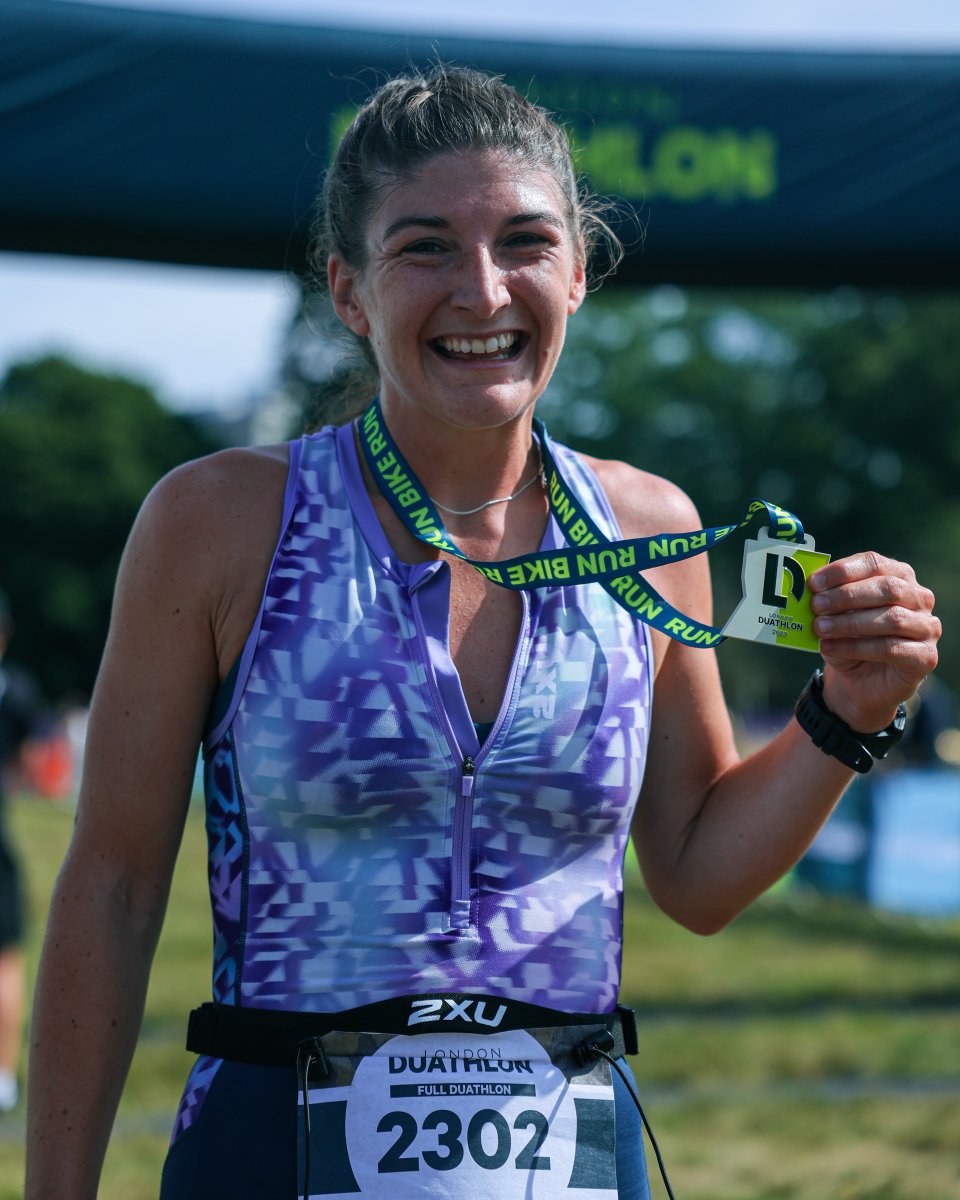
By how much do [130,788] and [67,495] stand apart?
51.7m

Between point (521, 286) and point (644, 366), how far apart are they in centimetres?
3933

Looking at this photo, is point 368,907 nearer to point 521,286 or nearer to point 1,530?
point 521,286

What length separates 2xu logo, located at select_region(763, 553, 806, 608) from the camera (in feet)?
5.86

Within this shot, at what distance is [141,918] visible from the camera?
1.83 m

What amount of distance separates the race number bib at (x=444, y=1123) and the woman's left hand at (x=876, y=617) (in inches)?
23.5

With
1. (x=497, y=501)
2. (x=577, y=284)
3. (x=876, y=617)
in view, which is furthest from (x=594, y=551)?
(x=577, y=284)

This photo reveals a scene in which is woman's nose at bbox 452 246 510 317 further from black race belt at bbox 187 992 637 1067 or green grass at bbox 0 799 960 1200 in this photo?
green grass at bbox 0 799 960 1200

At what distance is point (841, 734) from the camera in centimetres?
190

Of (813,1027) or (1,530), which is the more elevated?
(1,530)

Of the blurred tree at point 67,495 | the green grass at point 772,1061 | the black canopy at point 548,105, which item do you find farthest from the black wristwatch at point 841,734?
the blurred tree at point 67,495

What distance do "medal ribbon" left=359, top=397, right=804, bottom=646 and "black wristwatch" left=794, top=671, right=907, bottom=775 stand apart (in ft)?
0.52

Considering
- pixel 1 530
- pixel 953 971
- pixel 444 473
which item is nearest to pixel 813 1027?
pixel 953 971

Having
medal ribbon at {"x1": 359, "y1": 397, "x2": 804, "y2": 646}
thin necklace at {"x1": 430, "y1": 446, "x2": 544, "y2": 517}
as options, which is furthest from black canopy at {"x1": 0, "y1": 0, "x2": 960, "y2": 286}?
medal ribbon at {"x1": 359, "y1": 397, "x2": 804, "y2": 646}

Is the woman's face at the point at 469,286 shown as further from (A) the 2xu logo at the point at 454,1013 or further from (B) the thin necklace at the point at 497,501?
(A) the 2xu logo at the point at 454,1013
